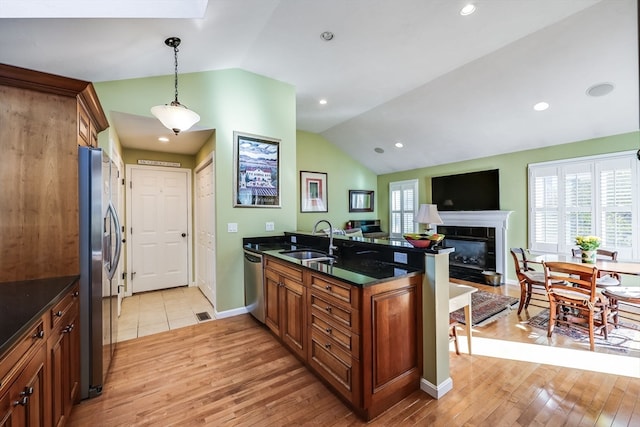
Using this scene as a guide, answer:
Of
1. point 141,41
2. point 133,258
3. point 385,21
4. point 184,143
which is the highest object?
point 385,21

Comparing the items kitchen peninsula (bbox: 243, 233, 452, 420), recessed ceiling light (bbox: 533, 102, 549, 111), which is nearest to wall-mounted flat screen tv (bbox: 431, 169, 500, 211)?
recessed ceiling light (bbox: 533, 102, 549, 111)

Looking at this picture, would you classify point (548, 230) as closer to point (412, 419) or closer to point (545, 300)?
point (545, 300)

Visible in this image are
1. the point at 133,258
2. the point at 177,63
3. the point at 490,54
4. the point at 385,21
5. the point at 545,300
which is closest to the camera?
the point at 385,21

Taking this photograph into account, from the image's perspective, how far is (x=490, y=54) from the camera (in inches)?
130

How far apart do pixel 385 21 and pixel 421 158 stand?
401cm

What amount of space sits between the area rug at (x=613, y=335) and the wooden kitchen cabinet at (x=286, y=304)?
271cm

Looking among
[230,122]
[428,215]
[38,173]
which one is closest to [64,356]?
[38,173]

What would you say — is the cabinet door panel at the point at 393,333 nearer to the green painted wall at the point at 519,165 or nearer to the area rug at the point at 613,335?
the area rug at the point at 613,335

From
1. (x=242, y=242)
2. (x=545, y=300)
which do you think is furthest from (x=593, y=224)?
(x=242, y=242)

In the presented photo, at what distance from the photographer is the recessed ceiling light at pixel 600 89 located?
130 inches

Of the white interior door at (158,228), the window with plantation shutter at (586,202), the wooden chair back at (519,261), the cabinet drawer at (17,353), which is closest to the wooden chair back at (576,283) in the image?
the wooden chair back at (519,261)

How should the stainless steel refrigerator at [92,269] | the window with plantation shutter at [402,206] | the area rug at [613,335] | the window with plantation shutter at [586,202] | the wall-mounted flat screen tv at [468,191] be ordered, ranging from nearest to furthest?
the stainless steel refrigerator at [92,269], the area rug at [613,335], the window with plantation shutter at [586,202], the wall-mounted flat screen tv at [468,191], the window with plantation shutter at [402,206]

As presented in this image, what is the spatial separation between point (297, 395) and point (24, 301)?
1711 millimetres

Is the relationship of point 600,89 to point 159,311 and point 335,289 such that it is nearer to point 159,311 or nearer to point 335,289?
point 335,289
